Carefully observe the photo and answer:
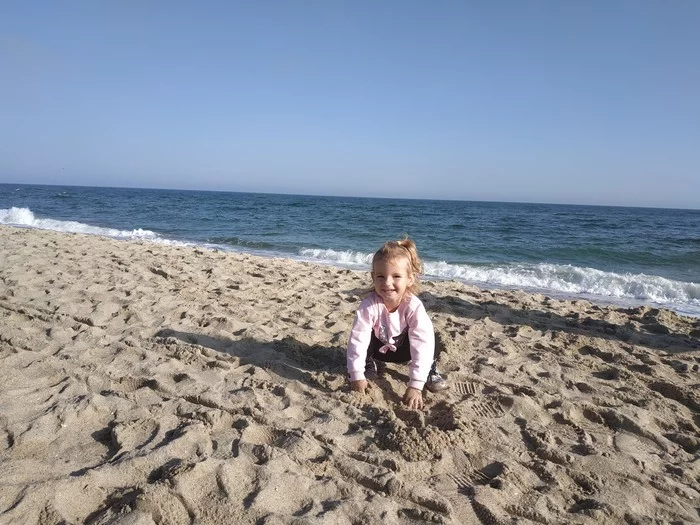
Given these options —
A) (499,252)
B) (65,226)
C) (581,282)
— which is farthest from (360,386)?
(65,226)

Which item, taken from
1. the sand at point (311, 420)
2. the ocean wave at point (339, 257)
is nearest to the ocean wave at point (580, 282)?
the ocean wave at point (339, 257)

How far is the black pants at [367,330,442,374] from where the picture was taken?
3104 mm

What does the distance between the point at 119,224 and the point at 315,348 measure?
1929 centimetres

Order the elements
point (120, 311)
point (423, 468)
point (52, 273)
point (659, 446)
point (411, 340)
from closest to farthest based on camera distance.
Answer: point (423, 468), point (659, 446), point (411, 340), point (120, 311), point (52, 273)

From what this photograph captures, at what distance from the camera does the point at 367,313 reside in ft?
9.80

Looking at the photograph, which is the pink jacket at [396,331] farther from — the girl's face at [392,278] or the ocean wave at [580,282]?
Answer: the ocean wave at [580,282]

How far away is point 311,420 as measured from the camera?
2635 mm

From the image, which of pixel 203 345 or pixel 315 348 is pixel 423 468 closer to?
pixel 315 348

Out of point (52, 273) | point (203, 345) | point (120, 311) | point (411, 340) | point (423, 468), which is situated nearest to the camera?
point (423, 468)

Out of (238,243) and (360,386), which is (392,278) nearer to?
(360,386)

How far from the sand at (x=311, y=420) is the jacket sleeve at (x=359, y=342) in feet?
0.59

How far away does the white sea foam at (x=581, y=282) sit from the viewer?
797 centimetres

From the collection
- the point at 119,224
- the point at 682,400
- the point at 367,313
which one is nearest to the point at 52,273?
the point at 367,313

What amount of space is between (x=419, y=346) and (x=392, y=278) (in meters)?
0.51
